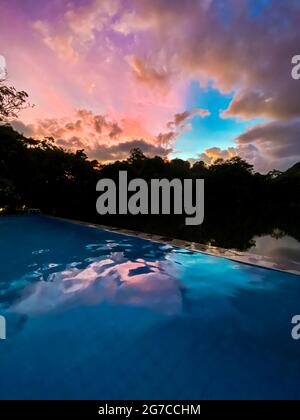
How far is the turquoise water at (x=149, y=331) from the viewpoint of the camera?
162cm

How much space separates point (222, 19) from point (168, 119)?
619 cm

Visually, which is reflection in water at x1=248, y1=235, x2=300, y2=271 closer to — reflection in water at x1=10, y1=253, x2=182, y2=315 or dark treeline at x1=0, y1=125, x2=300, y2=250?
dark treeline at x1=0, y1=125, x2=300, y2=250

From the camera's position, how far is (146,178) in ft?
74.2

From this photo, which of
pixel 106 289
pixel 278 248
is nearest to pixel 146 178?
pixel 278 248

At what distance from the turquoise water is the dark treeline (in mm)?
3048

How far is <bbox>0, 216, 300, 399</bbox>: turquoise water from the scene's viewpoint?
5.33 ft

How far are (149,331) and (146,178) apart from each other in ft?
68.2

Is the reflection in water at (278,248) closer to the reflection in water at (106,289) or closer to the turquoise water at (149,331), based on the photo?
the turquoise water at (149,331)

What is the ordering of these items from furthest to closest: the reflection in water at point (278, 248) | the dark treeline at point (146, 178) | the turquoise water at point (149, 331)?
the dark treeline at point (146, 178), the reflection in water at point (278, 248), the turquoise water at point (149, 331)

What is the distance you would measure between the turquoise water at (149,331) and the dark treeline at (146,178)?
3.05m

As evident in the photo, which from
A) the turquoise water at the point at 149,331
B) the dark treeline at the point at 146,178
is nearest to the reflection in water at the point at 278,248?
the dark treeline at the point at 146,178

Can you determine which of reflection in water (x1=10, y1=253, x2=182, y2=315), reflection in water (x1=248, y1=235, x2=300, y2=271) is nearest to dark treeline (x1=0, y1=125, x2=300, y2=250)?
reflection in water (x1=248, y1=235, x2=300, y2=271)

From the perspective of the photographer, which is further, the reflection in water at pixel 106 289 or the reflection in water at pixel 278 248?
the reflection in water at pixel 278 248

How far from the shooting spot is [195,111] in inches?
534
